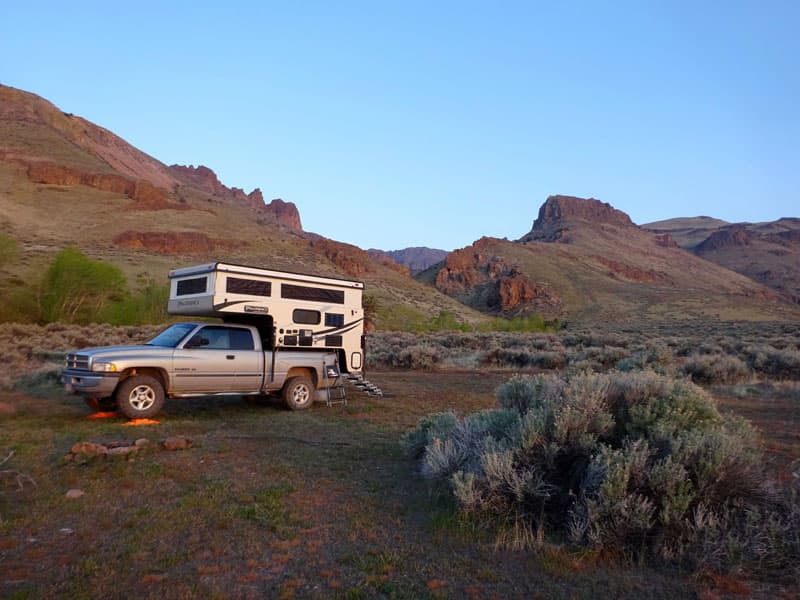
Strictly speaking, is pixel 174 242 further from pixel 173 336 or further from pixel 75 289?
pixel 173 336

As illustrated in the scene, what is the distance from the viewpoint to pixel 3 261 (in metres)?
39.2

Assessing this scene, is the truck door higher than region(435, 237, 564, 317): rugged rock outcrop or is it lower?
lower

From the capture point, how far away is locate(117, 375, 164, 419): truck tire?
989cm

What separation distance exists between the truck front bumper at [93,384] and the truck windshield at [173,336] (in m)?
1.11

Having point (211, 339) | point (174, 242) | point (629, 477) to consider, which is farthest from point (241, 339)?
point (174, 242)

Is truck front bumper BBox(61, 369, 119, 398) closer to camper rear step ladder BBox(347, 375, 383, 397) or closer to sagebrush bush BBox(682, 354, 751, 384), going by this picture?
camper rear step ladder BBox(347, 375, 383, 397)

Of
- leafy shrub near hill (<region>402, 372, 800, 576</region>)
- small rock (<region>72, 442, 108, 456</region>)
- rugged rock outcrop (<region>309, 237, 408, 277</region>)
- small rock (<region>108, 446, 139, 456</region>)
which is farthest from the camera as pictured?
rugged rock outcrop (<region>309, 237, 408, 277</region>)

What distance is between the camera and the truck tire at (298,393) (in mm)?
11812

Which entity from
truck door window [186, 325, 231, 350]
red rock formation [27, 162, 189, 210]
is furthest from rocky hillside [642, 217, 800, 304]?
truck door window [186, 325, 231, 350]

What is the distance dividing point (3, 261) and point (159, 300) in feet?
34.2

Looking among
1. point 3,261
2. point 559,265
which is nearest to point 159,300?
point 3,261

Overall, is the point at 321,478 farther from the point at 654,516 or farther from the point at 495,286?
the point at 495,286

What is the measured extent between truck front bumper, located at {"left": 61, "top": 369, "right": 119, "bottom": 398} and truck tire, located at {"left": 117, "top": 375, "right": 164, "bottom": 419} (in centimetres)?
21

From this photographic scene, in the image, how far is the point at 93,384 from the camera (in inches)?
380
